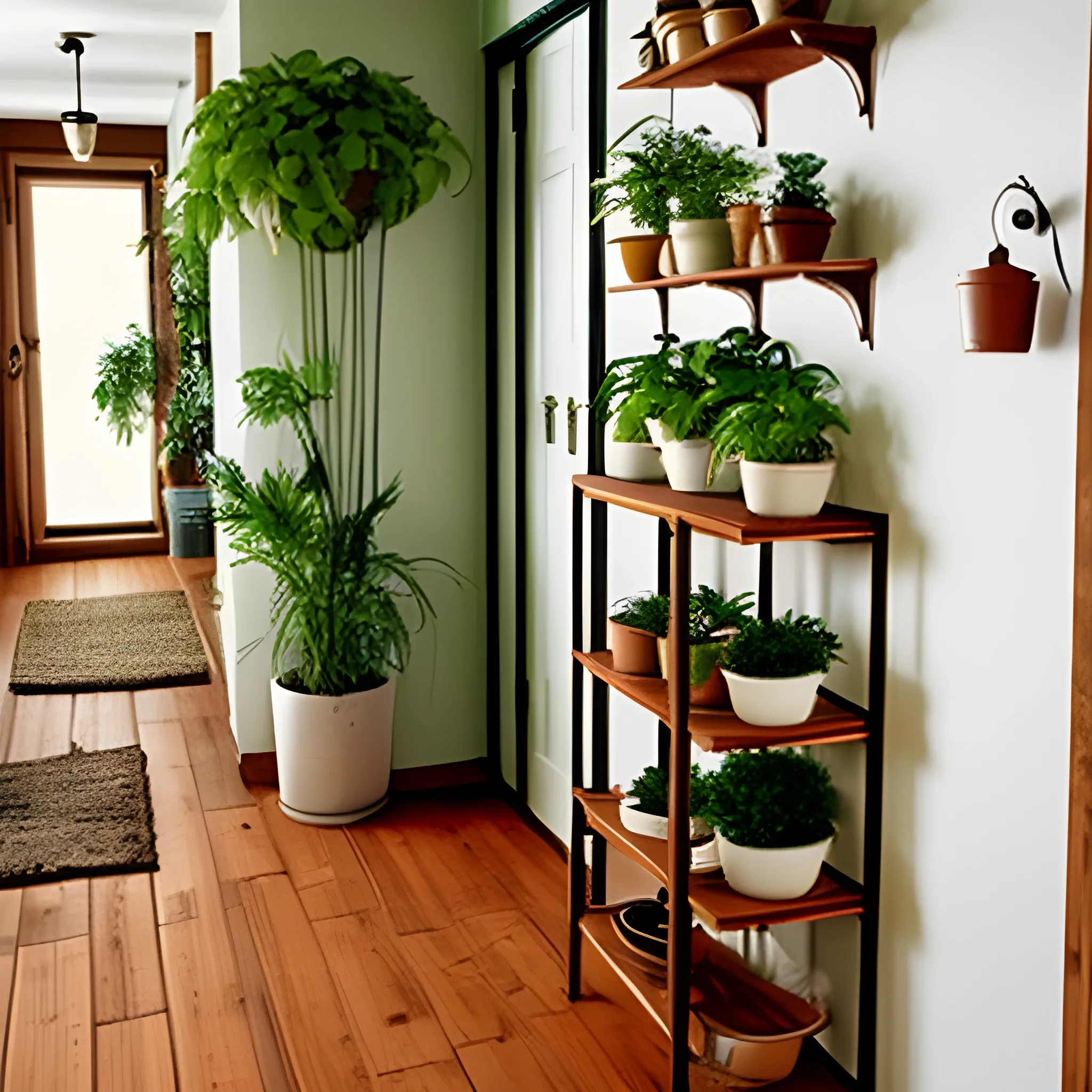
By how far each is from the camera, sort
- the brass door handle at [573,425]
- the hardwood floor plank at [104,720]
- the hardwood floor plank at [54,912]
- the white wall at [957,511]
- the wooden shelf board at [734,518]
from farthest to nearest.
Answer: the hardwood floor plank at [104,720], the brass door handle at [573,425], the hardwood floor plank at [54,912], the wooden shelf board at [734,518], the white wall at [957,511]

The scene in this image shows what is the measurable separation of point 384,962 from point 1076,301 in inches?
74.4

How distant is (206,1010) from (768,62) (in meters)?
2.01

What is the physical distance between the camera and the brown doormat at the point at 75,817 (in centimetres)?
309

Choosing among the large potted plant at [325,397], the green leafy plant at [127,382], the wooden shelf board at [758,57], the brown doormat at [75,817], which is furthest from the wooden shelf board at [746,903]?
the green leafy plant at [127,382]

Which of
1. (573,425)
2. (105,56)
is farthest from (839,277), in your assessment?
(105,56)

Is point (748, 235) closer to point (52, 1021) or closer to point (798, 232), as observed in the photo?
point (798, 232)

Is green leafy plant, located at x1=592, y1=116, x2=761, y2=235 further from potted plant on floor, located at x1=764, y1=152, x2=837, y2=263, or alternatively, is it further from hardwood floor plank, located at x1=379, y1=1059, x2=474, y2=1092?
hardwood floor plank, located at x1=379, y1=1059, x2=474, y2=1092

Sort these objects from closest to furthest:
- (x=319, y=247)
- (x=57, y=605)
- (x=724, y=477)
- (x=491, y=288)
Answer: (x=724, y=477), (x=319, y=247), (x=491, y=288), (x=57, y=605)

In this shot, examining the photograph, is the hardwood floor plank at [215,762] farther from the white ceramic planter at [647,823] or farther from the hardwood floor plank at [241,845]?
the white ceramic planter at [647,823]

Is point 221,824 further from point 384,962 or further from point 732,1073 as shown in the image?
point 732,1073

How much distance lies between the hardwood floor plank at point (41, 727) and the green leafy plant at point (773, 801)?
264cm

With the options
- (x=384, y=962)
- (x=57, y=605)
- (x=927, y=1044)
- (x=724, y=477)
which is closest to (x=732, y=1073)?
(x=927, y=1044)

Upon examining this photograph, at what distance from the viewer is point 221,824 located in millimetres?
3383

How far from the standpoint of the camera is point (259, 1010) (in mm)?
2430
